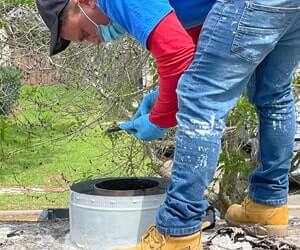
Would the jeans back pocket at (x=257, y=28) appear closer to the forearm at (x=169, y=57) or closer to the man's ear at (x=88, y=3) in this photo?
the forearm at (x=169, y=57)

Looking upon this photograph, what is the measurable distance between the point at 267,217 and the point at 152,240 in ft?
1.92

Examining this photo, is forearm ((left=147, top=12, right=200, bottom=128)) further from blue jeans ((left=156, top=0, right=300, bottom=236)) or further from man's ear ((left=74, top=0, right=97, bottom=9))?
man's ear ((left=74, top=0, right=97, bottom=9))

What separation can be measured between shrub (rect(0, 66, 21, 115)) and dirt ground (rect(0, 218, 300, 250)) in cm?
229

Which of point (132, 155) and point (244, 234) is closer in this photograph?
point (244, 234)

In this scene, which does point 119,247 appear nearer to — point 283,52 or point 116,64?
point 283,52

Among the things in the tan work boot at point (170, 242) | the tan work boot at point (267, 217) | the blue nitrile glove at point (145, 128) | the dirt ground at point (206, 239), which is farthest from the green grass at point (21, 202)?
the tan work boot at point (170, 242)

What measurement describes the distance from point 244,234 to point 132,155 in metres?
2.12

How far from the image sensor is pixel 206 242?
102 inches

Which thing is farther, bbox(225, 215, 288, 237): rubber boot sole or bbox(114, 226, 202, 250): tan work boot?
bbox(225, 215, 288, 237): rubber boot sole

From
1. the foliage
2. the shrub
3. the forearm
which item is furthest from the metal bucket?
the shrub

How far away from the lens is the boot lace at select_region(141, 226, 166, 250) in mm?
2234

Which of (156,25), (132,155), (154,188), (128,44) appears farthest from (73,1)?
(132,155)

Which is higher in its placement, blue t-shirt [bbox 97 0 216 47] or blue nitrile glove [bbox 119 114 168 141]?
blue t-shirt [bbox 97 0 216 47]

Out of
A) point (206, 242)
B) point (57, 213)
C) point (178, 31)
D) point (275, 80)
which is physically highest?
point (178, 31)
